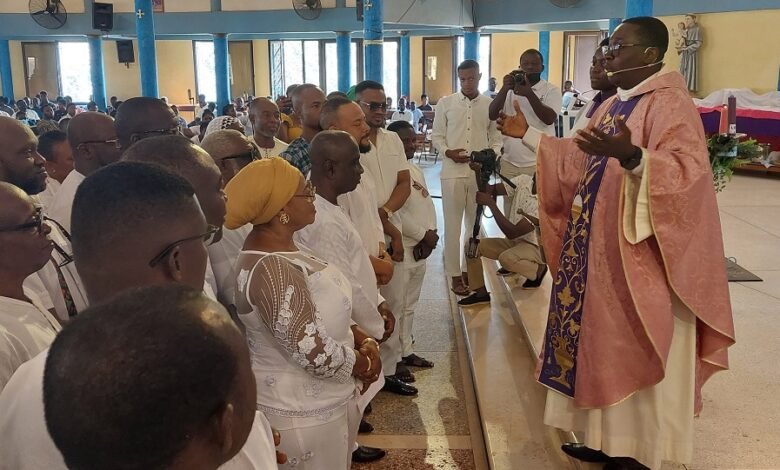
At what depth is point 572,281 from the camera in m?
2.77

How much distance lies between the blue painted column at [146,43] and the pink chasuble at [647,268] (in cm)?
1172

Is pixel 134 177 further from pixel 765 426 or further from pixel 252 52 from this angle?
pixel 252 52

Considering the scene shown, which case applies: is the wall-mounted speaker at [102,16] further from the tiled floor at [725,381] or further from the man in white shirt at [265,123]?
the tiled floor at [725,381]

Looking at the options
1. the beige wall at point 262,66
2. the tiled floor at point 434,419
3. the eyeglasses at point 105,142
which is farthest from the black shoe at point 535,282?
the beige wall at point 262,66

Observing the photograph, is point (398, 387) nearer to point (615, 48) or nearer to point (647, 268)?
point (647, 268)

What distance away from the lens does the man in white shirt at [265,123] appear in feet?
14.0

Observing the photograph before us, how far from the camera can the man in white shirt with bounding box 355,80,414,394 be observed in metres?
3.83

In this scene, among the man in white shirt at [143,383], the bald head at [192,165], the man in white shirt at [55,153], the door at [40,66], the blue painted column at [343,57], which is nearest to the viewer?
the man in white shirt at [143,383]

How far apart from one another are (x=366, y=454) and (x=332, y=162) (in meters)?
1.41

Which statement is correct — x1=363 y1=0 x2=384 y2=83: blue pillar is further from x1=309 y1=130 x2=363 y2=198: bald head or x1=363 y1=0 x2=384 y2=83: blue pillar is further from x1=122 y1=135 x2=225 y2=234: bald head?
x1=122 y1=135 x2=225 y2=234: bald head

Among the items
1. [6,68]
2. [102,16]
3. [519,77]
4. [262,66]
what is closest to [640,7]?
[519,77]

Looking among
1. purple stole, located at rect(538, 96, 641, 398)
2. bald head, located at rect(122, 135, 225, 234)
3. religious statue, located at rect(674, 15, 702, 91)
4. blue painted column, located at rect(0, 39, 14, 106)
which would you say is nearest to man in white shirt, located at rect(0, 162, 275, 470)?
bald head, located at rect(122, 135, 225, 234)

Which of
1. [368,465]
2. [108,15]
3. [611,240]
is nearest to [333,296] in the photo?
[611,240]

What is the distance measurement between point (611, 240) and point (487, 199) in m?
1.97
